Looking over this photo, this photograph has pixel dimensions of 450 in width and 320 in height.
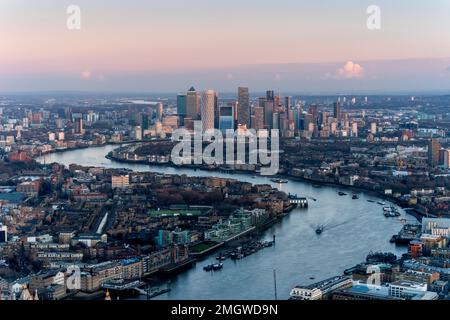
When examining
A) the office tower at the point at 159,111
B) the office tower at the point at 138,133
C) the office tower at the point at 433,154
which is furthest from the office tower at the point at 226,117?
the office tower at the point at 433,154

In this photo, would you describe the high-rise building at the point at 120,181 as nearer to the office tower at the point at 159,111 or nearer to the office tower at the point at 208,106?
the office tower at the point at 208,106

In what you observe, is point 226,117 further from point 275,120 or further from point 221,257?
point 221,257

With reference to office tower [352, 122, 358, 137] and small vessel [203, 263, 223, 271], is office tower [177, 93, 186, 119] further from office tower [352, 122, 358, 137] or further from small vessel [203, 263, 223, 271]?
small vessel [203, 263, 223, 271]

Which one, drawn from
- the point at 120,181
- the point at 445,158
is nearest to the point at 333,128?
the point at 445,158

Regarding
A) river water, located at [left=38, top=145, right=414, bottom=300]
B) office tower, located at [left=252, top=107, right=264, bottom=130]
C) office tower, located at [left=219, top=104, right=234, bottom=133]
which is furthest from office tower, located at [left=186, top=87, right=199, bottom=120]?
river water, located at [left=38, top=145, right=414, bottom=300]

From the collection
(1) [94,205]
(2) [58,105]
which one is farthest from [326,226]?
(2) [58,105]
